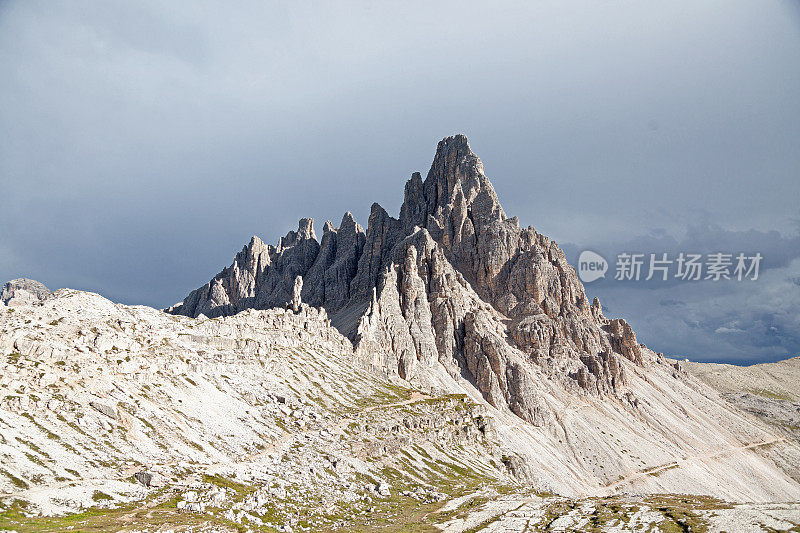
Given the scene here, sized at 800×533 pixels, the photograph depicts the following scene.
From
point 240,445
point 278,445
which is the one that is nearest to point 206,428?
point 240,445

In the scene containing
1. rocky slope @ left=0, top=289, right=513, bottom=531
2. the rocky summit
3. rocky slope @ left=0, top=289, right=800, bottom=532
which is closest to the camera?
rocky slope @ left=0, top=289, right=800, bottom=532

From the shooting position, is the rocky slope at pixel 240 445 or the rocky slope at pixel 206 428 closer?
the rocky slope at pixel 240 445

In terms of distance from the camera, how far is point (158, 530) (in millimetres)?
52562

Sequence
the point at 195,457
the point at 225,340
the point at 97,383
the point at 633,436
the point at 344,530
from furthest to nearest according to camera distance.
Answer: the point at 633,436 < the point at 225,340 < the point at 97,383 < the point at 195,457 < the point at 344,530

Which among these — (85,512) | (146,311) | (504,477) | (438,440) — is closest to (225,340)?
(146,311)

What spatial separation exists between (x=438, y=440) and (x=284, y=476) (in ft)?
200

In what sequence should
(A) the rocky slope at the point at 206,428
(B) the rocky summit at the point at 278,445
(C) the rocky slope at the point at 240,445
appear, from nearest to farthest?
(C) the rocky slope at the point at 240,445, (A) the rocky slope at the point at 206,428, (B) the rocky summit at the point at 278,445

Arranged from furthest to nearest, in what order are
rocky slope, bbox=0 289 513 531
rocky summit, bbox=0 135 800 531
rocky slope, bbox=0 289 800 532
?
rocky summit, bbox=0 135 800 531 < rocky slope, bbox=0 289 513 531 < rocky slope, bbox=0 289 800 532

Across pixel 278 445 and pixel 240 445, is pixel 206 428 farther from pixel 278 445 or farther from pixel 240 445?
pixel 278 445

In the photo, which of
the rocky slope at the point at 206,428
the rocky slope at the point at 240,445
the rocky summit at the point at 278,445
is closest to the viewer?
the rocky slope at the point at 240,445

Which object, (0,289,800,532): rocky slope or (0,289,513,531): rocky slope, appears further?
(0,289,513,531): rocky slope

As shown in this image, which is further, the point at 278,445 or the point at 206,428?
the point at 278,445

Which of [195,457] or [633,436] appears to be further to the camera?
[633,436]

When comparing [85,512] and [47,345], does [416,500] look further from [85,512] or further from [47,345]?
[47,345]
